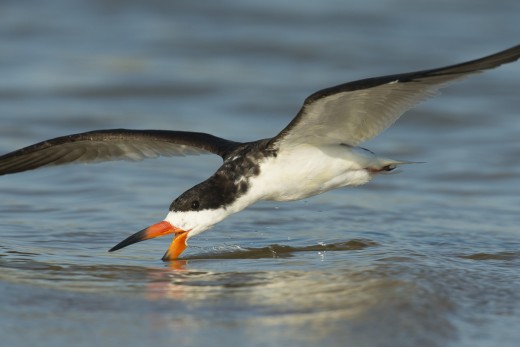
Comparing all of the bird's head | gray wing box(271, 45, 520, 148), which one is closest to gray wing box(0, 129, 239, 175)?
the bird's head

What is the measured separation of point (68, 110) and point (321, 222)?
474 cm

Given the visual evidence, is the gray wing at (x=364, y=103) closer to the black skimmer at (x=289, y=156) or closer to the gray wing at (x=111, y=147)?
the black skimmer at (x=289, y=156)

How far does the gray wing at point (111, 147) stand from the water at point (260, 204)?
1.72ft

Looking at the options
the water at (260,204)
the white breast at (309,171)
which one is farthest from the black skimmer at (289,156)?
the water at (260,204)

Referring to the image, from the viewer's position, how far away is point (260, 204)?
28.3ft

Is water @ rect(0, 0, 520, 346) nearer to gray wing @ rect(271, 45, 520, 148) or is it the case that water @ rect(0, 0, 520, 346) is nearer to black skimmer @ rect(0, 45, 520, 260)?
black skimmer @ rect(0, 45, 520, 260)

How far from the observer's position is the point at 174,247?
6.68 metres

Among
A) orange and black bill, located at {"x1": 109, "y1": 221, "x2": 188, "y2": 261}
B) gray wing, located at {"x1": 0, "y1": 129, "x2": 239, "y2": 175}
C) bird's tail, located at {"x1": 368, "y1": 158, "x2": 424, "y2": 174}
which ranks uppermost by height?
gray wing, located at {"x1": 0, "y1": 129, "x2": 239, "y2": 175}

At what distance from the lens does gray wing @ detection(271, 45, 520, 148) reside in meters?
Answer: 5.81

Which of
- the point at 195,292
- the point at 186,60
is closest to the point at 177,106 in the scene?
the point at 186,60

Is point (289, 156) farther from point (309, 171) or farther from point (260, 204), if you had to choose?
point (260, 204)

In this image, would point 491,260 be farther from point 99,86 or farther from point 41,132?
point 99,86

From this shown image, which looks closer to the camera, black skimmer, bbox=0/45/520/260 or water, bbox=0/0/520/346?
water, bbox=0/0/520/346

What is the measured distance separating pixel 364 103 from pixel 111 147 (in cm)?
225
